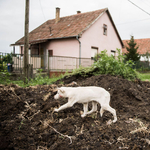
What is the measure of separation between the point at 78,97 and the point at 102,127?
58 cm

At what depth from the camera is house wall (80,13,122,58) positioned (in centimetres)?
1562

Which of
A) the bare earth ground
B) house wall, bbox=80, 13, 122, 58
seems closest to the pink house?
house wall, bbox=80, 13, 122, 58

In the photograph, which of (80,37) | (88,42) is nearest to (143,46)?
(88,42)

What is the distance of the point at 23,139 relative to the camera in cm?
235

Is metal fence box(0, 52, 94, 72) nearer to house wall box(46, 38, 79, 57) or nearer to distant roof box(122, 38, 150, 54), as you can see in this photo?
house wall box(46, 38, 79, 57)

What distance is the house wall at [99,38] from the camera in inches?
615

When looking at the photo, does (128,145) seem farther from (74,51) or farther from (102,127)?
(74,51)

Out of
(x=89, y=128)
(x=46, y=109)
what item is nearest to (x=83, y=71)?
(x=46, y=109)

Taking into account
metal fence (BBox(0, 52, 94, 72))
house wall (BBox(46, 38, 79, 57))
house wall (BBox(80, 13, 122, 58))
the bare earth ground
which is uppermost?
house wall (BBox(80, 13, 122, 58))

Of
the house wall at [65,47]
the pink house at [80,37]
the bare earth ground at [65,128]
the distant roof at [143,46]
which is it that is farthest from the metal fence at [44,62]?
the distant roof at [143,46]

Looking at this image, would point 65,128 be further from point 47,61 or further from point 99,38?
point 99,38

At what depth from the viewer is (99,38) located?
694 inches

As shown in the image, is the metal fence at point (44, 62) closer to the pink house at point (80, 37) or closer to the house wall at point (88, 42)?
the pink house at point (80, 37)

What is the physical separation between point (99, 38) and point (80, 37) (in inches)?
151
